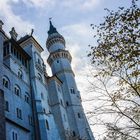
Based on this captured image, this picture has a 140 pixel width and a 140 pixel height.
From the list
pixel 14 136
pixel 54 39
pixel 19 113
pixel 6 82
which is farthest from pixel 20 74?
pixel 54 39

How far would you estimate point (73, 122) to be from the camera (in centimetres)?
4359

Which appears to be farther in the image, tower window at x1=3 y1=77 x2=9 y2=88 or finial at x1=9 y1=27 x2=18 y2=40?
finial at x1=9 y1=27 x2=18 y2=40

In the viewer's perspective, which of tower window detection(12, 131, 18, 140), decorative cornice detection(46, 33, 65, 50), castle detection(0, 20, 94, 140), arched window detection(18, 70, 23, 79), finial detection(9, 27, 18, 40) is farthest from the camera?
decorative cornice detection(46, 33, 65, 50)

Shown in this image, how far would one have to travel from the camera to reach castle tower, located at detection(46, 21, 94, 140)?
42938 millimetres

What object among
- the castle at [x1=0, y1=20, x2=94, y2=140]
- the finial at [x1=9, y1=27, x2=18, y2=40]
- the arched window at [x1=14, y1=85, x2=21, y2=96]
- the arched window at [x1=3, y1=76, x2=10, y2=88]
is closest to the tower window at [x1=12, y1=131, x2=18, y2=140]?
the castle at [x1=0, y1=20, x2=94, y2=140]

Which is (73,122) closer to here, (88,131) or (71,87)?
(88,131)

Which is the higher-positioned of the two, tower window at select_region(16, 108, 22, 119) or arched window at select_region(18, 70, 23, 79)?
arched window at select_region(18, 70, 23, 79)

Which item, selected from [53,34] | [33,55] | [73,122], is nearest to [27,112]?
[33,55]

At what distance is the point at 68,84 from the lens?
4938cm

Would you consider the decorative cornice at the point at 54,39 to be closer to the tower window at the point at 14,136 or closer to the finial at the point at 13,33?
the finial at the point at 13,33

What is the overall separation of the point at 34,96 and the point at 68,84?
16.3m

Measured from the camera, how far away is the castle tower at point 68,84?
141ft

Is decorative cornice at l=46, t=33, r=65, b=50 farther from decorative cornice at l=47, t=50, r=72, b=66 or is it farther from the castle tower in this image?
decorative cornice at l=47, t=50, r=72, b=66

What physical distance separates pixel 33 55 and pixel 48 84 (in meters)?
8.19
